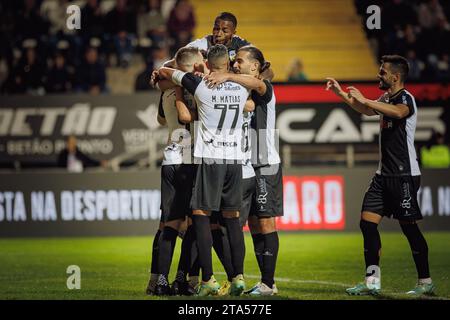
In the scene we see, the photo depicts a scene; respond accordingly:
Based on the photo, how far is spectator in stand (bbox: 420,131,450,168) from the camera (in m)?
20.2

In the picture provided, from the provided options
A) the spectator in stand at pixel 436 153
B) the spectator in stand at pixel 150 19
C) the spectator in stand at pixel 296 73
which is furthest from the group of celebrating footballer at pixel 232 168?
the spectator in stand at pixel 150 19

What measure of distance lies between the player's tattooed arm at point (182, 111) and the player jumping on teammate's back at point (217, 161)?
0.12 metres

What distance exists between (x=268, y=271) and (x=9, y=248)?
7.73 meters

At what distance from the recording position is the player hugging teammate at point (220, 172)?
10.1 meters

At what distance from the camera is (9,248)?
17.2 meters

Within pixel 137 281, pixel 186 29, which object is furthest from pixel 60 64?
pixel 137 281

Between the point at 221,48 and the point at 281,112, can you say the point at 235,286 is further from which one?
the point at 281,112

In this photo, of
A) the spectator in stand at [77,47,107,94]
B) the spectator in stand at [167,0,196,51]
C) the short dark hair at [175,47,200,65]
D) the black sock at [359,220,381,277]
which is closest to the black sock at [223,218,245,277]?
the black sock at [359,220,381,277]

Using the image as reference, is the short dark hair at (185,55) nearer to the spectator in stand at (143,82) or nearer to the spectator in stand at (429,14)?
the spectator in stand at (143,82)

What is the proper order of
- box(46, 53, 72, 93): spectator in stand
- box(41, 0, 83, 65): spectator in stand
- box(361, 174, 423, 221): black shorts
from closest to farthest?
1. box(361, 174, 423, 221): black shorts
2. box(46, 53, 72, 93): spectator in stand
3. box(41, 0, 83, 65): spectator in stand

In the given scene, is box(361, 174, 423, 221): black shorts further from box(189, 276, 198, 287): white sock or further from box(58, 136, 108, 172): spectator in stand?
box(58, 136, 108, 172): spectator in stand

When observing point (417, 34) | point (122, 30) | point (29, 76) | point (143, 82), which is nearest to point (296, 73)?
point (143, 82)

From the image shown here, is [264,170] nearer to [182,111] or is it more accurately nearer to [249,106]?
[249,106]

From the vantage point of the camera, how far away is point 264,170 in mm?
10711
